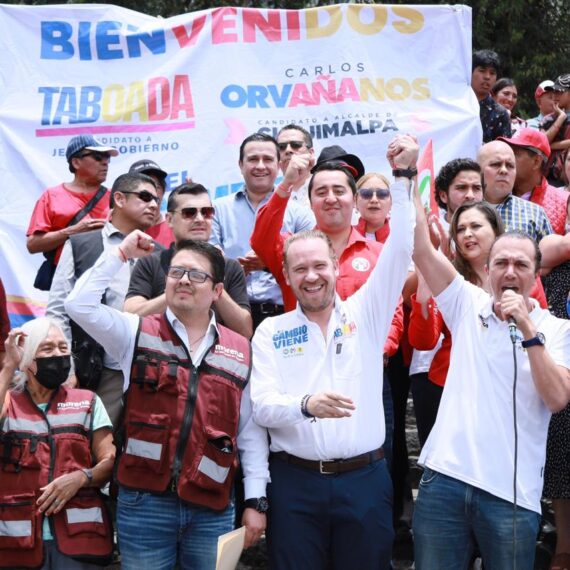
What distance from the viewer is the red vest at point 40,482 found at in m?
4.22

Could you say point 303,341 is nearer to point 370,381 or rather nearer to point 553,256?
point 370,381

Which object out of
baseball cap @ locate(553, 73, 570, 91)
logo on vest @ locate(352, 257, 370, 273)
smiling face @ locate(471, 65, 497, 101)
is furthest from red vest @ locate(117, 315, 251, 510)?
baseball cap @ locate(553, 73, 570, 91)

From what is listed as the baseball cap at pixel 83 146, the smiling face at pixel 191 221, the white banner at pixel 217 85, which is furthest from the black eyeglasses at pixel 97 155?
the smiling face at pixel 191 221

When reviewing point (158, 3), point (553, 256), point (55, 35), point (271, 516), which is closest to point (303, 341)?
point (271, 516)

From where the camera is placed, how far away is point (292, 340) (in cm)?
403

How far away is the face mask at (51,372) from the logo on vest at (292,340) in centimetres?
105

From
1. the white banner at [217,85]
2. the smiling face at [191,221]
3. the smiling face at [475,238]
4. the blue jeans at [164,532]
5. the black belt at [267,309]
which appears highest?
the white banner at [217,85]

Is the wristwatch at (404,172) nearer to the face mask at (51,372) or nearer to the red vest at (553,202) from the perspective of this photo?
the face mask at (51,372)

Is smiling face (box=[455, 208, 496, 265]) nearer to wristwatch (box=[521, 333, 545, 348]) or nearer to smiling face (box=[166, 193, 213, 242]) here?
wristwatch (box=[521, 333, 545, 348])

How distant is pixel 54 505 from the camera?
4.24m

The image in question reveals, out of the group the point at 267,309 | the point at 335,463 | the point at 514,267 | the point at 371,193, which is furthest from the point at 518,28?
the point at 335,463

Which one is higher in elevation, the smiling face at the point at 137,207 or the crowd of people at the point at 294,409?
the smiling face at the point at 137,207

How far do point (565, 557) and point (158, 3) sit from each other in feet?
29.8

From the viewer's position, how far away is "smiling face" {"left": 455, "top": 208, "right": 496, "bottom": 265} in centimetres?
447
